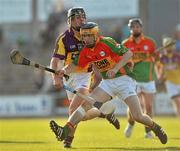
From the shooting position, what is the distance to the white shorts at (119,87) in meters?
12.9

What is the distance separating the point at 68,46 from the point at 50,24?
1102 inches

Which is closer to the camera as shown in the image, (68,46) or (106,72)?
(106,72)

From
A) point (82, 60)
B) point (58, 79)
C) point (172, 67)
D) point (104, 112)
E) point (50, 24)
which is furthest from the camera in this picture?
point (50, 24)

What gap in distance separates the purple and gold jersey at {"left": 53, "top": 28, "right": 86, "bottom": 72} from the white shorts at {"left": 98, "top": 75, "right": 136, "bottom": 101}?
2.77 feet

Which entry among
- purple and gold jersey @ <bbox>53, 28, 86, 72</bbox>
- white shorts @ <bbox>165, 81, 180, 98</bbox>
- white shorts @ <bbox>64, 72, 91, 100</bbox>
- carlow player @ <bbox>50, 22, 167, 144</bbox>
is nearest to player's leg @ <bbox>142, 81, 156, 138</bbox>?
white shorts @ <bbox>64, 72, 91, 100</bbox>

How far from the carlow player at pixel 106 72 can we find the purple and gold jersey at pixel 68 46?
20.9 inches

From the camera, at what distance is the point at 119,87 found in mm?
12891

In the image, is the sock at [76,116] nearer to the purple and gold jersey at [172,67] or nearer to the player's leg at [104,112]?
the player's leg at [104,112]

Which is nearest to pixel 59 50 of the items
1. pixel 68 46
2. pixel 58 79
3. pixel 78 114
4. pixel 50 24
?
pixel 68 46

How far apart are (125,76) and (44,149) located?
6.18 ft

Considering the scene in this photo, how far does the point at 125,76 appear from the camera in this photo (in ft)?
42.6

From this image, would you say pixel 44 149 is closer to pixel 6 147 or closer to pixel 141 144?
pixel 6 147

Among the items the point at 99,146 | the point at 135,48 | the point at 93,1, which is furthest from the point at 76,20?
the point at 93,1

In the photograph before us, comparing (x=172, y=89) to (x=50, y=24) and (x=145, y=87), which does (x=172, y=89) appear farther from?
(x=50, y=24)
